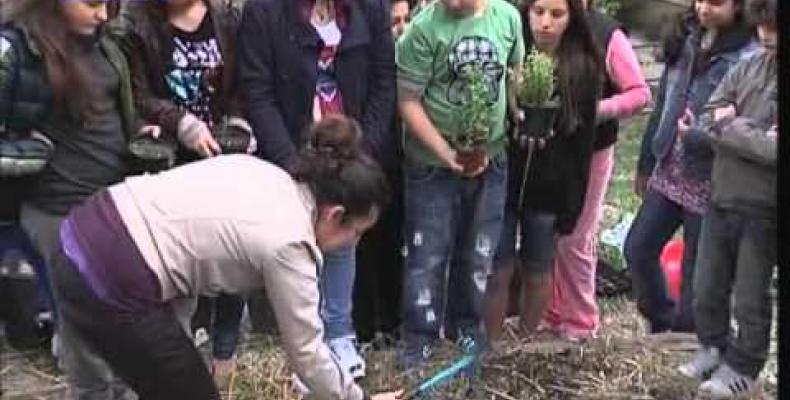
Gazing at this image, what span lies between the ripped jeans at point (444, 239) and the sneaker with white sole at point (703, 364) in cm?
61

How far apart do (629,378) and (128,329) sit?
168cm

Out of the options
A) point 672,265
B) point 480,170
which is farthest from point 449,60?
point 672,265

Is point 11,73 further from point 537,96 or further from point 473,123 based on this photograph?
point 537,96

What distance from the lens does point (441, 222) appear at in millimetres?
3852

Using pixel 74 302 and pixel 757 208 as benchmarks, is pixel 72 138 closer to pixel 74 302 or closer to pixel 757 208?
pixel 74 302

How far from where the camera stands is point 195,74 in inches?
144

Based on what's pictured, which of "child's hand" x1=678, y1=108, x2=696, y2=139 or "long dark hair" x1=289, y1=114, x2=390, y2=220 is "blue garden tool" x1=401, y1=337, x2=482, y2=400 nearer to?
"child's hand" x1=678, y1=108, x2=696, y2=139

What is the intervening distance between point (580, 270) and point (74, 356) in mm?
1659

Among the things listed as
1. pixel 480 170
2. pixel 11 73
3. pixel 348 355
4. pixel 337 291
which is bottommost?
pixel 348 355

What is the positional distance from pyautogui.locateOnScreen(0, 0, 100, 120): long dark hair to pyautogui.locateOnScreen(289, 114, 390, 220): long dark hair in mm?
886

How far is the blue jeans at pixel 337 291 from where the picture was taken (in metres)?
3.80

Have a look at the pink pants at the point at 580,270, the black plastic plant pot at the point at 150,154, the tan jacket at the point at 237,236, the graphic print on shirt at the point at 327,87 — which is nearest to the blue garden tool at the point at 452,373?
the pink pants at the point at 580,270

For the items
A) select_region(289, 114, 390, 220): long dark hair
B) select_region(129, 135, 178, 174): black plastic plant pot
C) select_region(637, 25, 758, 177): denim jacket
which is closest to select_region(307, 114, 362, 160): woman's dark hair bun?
select_region(289, 114, 390, 220): long dark hair

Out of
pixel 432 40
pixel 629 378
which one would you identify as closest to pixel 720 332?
pixel 629 378
